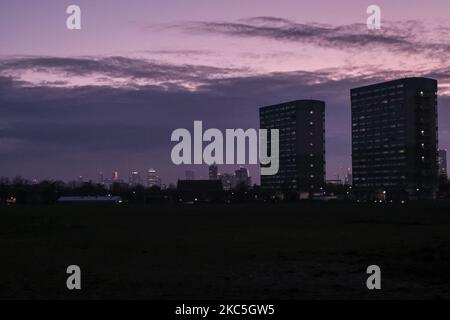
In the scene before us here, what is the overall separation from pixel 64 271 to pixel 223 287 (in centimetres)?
682

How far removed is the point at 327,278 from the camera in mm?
20031

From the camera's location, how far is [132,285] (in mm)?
18594
